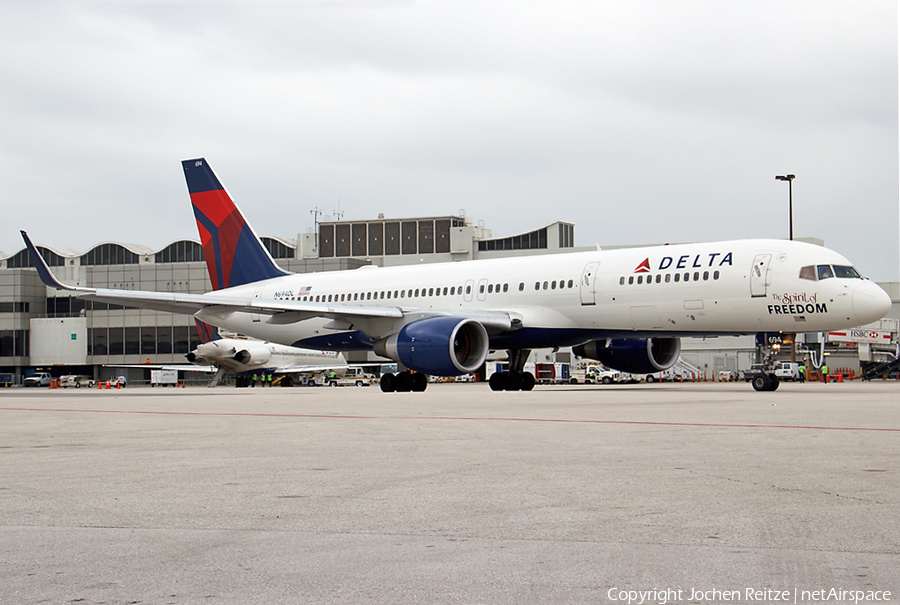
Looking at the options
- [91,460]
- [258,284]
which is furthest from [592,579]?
[258,284]

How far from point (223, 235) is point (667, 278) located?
59.5 ft

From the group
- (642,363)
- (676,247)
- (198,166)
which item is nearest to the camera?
(676,247)

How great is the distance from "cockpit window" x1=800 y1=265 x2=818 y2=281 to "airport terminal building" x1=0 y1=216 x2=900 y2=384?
55513 mm

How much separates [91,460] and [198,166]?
27.5 metres

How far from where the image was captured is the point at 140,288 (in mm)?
80250

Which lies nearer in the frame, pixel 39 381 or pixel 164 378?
pixel 164 378

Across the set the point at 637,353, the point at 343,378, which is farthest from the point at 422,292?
the point at 343,378

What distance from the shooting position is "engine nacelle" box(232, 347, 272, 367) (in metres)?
56.3

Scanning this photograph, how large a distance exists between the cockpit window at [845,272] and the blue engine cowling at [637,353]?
663 centimetres

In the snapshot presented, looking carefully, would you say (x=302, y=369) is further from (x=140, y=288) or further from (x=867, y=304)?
(x=867, y=304)

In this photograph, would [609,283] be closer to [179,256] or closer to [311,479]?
[311,479]

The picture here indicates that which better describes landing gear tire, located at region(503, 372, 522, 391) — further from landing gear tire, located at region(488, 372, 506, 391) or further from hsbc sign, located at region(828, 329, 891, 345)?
hsbc sign, located at region(828, 329, 891, 345)

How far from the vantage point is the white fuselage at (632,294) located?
74.5ft

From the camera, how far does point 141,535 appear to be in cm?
530
